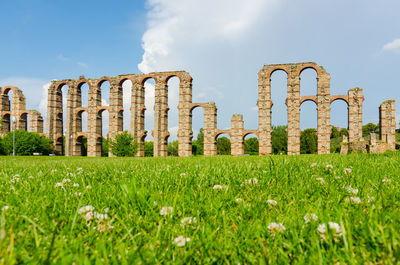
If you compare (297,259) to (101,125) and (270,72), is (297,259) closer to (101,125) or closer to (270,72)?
(270,72)

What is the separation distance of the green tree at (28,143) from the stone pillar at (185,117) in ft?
62.4

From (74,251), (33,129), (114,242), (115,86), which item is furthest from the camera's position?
(33,129)

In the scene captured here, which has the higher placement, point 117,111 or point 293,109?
point 117,111

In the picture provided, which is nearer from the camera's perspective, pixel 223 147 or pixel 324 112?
pixel 324 112

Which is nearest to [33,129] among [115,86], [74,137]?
[74,137]

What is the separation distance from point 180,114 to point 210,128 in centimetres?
440

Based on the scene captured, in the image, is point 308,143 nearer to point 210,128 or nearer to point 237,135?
point 237,135

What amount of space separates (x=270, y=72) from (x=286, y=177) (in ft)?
104

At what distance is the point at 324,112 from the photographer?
100ft

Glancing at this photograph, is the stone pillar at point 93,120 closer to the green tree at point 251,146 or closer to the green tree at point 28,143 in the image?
the green tree at point 28,143

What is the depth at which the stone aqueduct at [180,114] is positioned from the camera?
1208 inches

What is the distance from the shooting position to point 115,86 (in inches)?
1419

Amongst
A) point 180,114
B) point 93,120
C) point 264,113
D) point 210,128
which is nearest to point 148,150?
point 93,120

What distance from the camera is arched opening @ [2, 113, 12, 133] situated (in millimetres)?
40191
